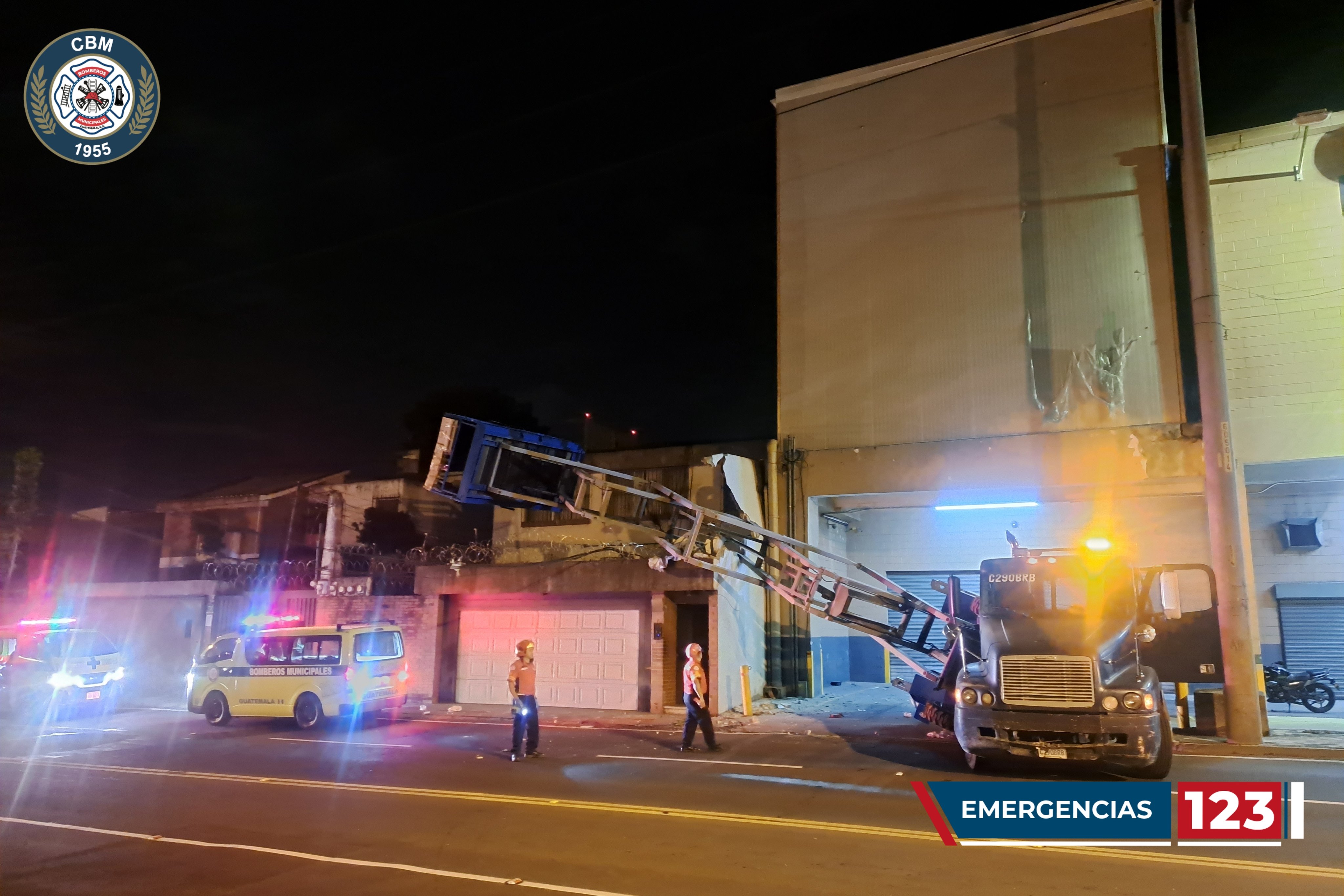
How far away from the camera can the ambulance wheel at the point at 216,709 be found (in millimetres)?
16484

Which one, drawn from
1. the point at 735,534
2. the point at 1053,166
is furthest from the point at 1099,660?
the point at 1053,166

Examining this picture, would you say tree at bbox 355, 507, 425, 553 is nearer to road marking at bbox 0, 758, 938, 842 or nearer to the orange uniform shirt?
road marking at bbox 0, 758, 938, 842

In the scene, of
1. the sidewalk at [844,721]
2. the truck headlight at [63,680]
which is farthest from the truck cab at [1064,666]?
the truck headlight at [63,680]

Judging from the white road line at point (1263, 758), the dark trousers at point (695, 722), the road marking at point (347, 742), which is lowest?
the road marking at point (347, 742)

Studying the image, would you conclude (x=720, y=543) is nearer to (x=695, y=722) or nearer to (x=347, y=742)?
(x=695, y=722)

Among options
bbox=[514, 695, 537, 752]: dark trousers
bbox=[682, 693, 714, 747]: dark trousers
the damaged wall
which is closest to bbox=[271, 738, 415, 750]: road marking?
bbox=[514, 695, 537, 752]: dark trousers

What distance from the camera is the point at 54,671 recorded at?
Result: 1798cm

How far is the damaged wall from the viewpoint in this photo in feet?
56.5

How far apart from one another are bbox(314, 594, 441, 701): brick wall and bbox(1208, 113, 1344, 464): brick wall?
17.5 meters

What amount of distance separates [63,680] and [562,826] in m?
16.2

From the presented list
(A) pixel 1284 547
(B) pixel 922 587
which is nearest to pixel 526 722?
(B) pixel 922 587

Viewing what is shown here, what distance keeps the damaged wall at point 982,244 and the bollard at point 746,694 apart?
20.3ft

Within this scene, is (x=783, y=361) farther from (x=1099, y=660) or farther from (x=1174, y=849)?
(x=1174, y=849)

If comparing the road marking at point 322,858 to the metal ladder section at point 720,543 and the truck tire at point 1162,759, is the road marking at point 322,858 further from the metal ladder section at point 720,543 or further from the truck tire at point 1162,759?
the truck tire at point 1162,759
